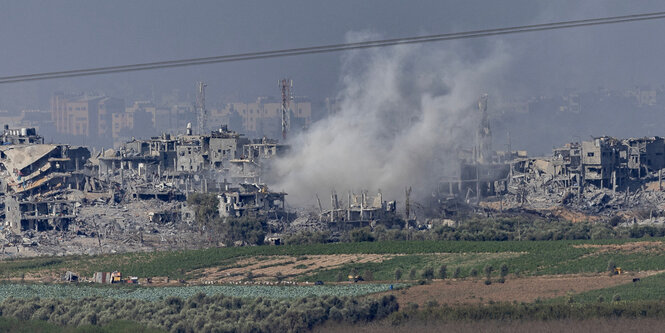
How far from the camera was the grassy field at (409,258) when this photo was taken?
2594 inches

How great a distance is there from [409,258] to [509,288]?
15.2 metres

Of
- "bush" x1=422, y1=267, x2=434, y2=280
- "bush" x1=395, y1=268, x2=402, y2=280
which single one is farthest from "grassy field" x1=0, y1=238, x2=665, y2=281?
"bush" x1=422, y1=267, x2=434, y2=280

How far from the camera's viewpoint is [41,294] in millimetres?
60969

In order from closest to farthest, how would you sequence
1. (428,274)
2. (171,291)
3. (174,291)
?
(174,291), (171,291), (428,274)

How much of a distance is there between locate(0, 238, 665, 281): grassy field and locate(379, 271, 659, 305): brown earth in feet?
9.30

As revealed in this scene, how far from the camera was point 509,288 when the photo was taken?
57.3m

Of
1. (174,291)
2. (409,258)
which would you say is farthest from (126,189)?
(174,291)

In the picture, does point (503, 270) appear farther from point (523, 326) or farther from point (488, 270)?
point (523, 326)

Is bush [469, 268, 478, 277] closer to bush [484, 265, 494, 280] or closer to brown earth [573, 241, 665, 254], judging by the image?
bush [484, 265, 494, 280]

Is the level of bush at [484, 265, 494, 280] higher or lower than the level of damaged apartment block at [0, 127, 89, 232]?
lower

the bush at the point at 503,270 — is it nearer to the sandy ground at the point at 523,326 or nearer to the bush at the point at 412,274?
the bush at the point at 412,274

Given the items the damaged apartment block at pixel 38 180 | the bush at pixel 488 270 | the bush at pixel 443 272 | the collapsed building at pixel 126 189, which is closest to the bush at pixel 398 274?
the bush at pixel 443 272

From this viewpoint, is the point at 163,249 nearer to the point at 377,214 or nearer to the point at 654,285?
the point at 377,214

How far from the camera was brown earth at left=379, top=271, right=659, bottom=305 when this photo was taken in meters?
54.6
